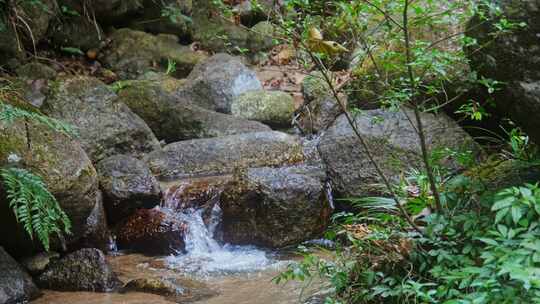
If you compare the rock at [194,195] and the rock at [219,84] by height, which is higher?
the rock at [219,84]

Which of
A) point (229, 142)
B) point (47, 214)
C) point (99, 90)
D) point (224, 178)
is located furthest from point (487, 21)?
point (99, 90)

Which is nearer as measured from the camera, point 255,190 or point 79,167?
point 79,167

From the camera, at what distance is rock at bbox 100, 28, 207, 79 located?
1130 centimetres

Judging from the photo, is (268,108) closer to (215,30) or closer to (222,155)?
(222,155)

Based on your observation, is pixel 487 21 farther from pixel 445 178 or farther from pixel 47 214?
pixel 47 214

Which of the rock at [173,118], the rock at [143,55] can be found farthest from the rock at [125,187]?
the rock at [143,55]

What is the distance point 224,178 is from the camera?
22.1 feet

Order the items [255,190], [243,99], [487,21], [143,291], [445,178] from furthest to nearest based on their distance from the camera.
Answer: [243,99]
[255,190]
[143,291]
[445,178]
[487,21]

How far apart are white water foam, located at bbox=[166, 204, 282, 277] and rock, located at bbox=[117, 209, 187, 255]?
0.35ft

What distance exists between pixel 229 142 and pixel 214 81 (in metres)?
2.38

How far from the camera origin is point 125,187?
5883 mm

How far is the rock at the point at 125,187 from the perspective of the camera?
19.2 feet

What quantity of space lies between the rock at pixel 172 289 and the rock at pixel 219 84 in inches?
213

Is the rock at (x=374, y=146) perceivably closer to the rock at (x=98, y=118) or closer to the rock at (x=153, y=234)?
the rock at (x=153, y=234)
